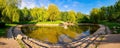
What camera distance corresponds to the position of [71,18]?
9200 centimetres

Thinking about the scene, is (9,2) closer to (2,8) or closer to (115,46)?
(2,8)

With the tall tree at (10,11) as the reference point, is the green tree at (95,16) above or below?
below

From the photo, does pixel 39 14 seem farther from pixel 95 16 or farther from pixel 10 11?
pixel 10 11

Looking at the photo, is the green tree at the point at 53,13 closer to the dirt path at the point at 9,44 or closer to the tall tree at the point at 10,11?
the tall tree at the point at 10,11

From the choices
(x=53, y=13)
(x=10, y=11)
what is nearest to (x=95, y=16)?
(x=53, y=13)

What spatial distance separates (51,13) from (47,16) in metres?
2.91

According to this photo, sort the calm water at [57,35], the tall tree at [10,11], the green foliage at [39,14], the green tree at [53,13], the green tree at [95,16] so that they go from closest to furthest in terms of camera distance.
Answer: the calm water at [57,35] → the tall tree at [10,11] → the green tree at [95,16] → the green foliage at [39,14] → the green tree at [53,13]

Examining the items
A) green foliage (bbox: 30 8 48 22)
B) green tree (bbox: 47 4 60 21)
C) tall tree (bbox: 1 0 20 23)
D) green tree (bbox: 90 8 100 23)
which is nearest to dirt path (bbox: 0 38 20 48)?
tall tree (bbox: 1 0 20 23)

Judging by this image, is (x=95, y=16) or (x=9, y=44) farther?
(x=95, y=16)

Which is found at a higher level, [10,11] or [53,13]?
[10,11]

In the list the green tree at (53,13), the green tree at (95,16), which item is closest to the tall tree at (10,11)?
the green tree at (53,13)

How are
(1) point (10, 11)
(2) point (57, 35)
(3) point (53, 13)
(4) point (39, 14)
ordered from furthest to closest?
(3) point (53, 13) < (4) point (39, 14) < (1) point (10, 11) < (2) point (57, 35)

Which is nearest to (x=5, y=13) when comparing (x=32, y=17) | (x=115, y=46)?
(x=115, y=46)

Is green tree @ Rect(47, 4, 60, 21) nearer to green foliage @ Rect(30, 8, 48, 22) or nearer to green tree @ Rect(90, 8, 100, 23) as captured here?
green foliage @ Rect(30, 8, 48, 22)
